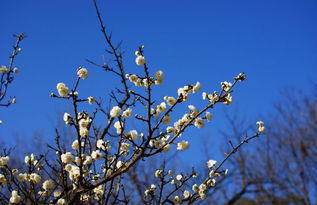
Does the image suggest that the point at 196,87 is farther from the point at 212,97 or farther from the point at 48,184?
the point at 48,184

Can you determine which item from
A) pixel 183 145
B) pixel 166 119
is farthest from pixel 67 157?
pixel 183 145

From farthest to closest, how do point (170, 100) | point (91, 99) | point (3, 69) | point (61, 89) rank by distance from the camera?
point (3, 69)
point (91, 99)
point (170, 100)
point (61, 89)

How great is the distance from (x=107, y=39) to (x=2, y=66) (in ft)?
9.88

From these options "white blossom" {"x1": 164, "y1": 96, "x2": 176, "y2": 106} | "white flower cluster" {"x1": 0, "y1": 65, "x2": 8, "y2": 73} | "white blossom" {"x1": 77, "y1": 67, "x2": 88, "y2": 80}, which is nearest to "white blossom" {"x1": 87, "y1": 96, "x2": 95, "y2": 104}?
"white blossom" {"x1": 77, "y1": 67, "x2": 88, "y2": 80}

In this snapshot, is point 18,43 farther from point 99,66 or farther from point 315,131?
point 315,131

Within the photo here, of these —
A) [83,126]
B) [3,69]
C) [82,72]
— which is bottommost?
[83,126]

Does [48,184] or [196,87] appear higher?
[196,87]

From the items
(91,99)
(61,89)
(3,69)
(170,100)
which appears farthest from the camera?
(3,69)

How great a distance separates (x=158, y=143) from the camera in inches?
103

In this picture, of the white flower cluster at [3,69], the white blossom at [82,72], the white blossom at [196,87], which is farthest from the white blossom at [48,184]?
the white flower cluster at [3,69]

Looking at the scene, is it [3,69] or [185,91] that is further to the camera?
[3,69]

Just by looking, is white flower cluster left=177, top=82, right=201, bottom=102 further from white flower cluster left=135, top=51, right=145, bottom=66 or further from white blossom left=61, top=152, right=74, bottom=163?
white blossom left=61, top=152, right=74, bottom=163

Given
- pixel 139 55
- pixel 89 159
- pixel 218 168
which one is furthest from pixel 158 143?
pixel 218 168

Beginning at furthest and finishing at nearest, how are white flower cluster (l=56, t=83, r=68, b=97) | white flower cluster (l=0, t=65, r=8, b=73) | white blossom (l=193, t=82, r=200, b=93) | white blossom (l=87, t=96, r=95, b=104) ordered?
1. white flower cluster (l=0, t=65, r=8, b=73)
2. white blossom (l=87, t=96, r=95, b=104)
3. white blossom (l=193, t=82, r=200, b=93)
4. white flower cluster (l=56, t=83, r=68, b=97)
